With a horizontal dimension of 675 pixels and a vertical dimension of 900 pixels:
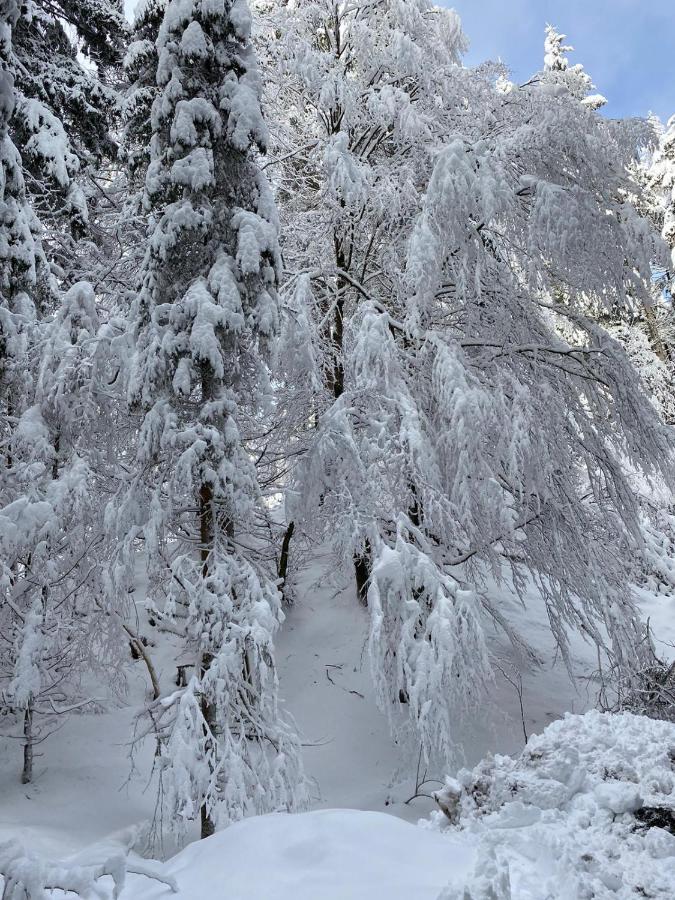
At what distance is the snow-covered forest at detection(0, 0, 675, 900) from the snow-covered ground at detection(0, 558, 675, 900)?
64mm

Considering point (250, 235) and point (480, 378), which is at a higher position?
point (250, 235)

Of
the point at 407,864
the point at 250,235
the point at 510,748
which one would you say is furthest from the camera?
the point at 510,748

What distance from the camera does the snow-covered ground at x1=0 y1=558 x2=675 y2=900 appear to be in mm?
2254

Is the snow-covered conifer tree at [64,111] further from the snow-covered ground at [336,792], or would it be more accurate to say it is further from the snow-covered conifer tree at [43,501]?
the snow-covered ground at [336,792]

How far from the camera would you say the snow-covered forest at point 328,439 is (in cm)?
541

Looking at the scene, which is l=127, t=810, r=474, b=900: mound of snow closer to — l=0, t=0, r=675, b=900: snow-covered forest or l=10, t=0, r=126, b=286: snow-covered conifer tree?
l=0, t=0, r=675, b=900: snow-covered forest

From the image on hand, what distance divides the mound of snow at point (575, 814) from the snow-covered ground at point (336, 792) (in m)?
0.01

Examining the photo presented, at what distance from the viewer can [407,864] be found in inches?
88.4

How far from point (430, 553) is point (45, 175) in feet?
26.9

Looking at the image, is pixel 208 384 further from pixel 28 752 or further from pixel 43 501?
pixel 28 752

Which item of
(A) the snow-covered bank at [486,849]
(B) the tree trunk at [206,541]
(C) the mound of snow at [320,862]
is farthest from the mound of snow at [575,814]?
(B) the tree trunk at [206,541]

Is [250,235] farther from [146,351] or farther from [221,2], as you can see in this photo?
[221,2]

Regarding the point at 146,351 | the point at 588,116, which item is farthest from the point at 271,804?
the point at 588,116

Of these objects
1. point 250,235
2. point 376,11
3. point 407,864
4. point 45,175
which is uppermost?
point 376,11
